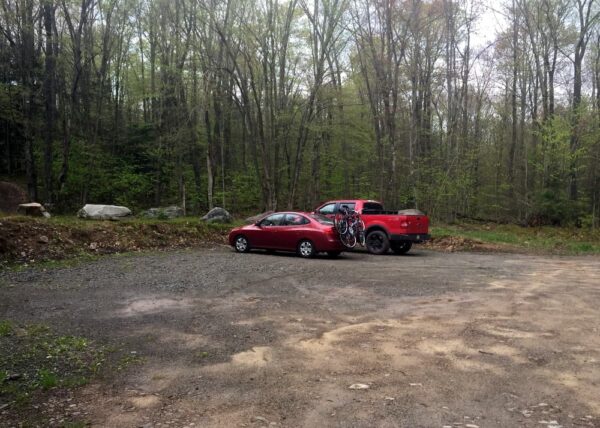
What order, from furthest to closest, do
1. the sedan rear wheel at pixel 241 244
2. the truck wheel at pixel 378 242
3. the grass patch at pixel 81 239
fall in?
the truck wheel at pixel 378 242, the sedan rear wheel at pixel 241 244, the grass patch at pixel 81 239

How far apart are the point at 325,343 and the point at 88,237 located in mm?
10541

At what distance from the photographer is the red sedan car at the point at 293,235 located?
45.3 feet

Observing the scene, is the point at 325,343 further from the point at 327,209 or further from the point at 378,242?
the point at 327,209

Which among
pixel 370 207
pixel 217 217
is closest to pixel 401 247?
pixel 370 207

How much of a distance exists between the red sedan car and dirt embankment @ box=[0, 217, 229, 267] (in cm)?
261

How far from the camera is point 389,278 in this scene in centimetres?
1052

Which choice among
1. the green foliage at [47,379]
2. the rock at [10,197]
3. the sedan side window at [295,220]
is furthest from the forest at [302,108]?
the green foliage at [47,379]

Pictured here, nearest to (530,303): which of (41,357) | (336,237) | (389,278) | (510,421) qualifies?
(389,278)

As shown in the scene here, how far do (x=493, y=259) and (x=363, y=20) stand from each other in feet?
49.5

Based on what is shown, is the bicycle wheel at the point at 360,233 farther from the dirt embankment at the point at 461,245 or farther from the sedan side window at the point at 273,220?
→ the dirt embankment at the point at 461,245

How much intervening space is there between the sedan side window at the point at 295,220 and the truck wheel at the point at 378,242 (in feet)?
9.30

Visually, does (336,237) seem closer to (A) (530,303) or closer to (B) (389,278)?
(B) (389,278)

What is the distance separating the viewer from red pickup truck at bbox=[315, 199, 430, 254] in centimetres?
1519

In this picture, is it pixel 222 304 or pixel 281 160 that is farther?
pixel 281 160
